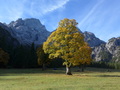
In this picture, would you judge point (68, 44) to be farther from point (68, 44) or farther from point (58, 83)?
point (58, 83)

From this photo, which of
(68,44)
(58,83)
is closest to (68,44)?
(68,44)

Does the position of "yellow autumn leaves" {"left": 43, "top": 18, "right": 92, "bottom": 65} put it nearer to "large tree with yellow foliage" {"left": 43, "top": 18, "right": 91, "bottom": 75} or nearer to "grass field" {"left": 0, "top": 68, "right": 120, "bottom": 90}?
"large tree with yellow foliage" {"left": 43, "top": 18, "right": 91, "bottom": 75}

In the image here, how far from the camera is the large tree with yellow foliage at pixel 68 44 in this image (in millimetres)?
37041

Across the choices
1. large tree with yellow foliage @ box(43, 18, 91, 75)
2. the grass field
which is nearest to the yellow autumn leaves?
large tree with yellow foliage @ box(43, 18, 91, 75)

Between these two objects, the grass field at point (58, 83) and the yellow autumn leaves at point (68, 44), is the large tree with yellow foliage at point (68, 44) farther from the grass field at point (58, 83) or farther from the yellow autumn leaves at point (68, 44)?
the grass field at point (58, 83)

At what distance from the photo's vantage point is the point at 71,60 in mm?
36719

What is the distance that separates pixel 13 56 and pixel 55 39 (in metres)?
68.3

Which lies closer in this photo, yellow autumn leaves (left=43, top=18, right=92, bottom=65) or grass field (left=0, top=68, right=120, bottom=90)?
grass field (left=0, top=68, right=120, bottom=90)

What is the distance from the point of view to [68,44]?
38.3m

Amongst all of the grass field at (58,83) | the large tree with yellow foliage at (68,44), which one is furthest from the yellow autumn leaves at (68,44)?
the grass field at (58,83)

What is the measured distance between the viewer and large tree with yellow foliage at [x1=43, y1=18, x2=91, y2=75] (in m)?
37.0

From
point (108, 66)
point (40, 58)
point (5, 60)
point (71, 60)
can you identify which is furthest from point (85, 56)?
point (108, 66)

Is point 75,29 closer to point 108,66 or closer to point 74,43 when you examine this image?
point 74,43

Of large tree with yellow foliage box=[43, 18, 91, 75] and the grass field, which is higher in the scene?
large tree with yellow foliage box=[43, 18, 91, 75]
